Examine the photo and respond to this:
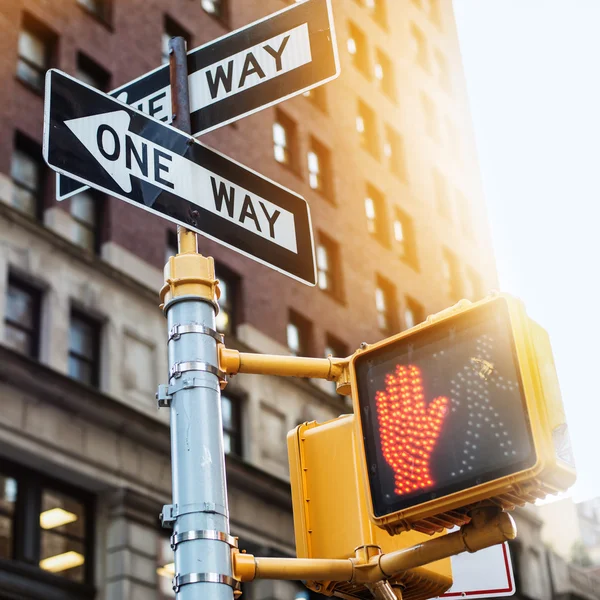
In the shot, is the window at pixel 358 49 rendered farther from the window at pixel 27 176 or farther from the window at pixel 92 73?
the window at pixel 27 176

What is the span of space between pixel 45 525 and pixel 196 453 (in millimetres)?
17850

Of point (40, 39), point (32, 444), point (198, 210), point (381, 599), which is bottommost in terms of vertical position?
point (381, 599)

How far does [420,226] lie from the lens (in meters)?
38.9

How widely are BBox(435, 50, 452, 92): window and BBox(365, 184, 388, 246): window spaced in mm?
11344

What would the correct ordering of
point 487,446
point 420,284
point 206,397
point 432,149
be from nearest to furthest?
point 487,446, point 206,397, point 420,284, point 432,149

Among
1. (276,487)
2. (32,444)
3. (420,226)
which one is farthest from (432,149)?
(32,444)

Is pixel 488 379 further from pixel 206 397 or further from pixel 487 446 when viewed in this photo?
pixel 206 397

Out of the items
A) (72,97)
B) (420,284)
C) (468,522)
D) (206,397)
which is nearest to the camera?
(468,522)

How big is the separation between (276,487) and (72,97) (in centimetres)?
2177

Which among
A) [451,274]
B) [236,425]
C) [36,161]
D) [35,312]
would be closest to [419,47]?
[451,274]

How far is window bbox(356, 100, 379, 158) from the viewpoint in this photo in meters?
37.6

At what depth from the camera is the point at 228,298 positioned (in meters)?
27.6

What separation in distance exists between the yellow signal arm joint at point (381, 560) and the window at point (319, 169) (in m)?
29.3

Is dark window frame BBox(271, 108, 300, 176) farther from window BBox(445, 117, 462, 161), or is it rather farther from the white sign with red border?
the white sign with red border
